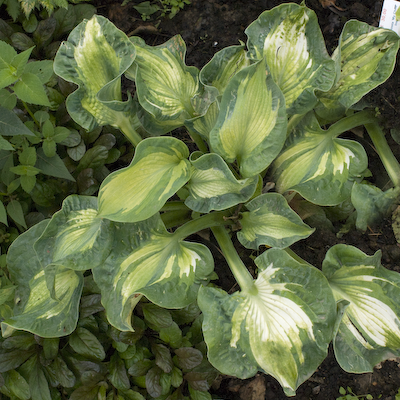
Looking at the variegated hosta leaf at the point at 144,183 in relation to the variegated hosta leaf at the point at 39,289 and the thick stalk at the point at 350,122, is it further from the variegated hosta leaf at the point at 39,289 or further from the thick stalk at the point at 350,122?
the thick stalk at the point at 350,122

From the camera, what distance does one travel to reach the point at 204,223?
137 cm

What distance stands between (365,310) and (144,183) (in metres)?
Result: 0.79

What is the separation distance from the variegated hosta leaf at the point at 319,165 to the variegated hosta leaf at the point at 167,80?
0.40 m

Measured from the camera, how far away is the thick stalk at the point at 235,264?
3.96ft

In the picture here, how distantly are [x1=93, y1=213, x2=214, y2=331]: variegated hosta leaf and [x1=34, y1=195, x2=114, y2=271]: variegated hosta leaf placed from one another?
0.05 metres

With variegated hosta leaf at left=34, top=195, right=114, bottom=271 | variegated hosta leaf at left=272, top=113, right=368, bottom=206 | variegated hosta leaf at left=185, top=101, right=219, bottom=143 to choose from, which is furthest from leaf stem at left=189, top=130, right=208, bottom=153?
variegated hosta leaf at left=34, top=195, right=114, bottom=271

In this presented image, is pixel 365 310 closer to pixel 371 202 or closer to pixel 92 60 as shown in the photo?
pixel 371 202

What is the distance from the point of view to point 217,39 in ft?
5.81

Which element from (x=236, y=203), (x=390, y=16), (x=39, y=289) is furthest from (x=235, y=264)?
(x=390, y=16)

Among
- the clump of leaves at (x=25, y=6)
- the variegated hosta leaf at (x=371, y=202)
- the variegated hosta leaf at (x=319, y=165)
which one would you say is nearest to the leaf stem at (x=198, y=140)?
the variegated hosta leaf at (x=319, y=165)

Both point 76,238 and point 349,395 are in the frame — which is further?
point 349,395

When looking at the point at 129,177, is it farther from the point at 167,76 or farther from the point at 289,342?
the point at 289,342

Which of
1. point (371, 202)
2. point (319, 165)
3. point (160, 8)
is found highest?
point (160, 8)

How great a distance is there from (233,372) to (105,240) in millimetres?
544
